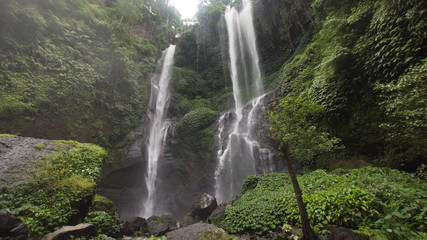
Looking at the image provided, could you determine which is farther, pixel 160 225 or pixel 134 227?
pixel 160 225

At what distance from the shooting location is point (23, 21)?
11.3 meters

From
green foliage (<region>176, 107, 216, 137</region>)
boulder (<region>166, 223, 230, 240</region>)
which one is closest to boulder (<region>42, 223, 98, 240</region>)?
boulder (<region>166, 223, 230, 240</region>)

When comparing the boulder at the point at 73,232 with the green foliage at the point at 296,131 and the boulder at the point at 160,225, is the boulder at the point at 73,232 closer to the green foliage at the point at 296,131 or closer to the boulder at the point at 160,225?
the boulder at the point at 160,225

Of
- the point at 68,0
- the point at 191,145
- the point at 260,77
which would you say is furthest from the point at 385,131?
the point at 68,0

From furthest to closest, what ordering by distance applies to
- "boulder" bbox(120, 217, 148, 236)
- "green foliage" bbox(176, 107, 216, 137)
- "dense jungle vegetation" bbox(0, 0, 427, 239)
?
"green foliage" bbox(176, 107, 216, 137)
"boulder" bbox(120, 217, 148, 236)
"dense jungle vegetation" bbox(0, 0, 427, 239)

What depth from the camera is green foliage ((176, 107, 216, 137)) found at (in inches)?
651

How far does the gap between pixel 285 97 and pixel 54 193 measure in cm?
745

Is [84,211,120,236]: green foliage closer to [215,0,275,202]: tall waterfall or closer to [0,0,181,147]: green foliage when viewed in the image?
[215,0,275,202]: tall waterfall

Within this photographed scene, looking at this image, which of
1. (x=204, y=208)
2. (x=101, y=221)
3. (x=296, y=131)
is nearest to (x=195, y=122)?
(x=204, y=208)

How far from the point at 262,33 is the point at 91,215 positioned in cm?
2103

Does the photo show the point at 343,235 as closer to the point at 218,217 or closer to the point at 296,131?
the point at 296,131

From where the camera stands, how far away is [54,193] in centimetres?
549

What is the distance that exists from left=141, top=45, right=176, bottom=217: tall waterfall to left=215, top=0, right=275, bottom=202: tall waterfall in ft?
17.3

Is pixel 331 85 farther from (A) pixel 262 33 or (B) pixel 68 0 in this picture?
(B) pixel 68 0
